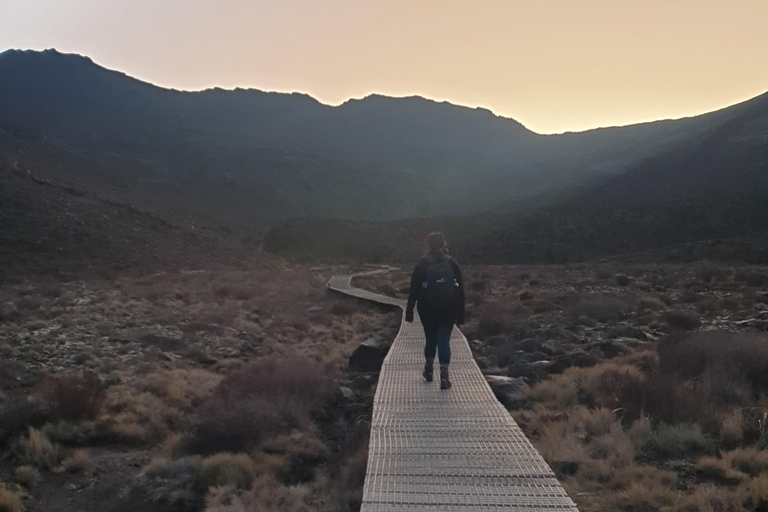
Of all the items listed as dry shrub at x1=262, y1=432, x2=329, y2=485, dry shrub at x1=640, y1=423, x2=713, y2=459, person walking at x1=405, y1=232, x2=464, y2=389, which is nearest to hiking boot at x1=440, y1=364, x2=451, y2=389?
person walking at x1=405, y1=232, x2=464, y2=389

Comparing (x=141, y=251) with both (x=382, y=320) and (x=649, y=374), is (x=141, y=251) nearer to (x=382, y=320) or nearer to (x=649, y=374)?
(x=382, y=320)

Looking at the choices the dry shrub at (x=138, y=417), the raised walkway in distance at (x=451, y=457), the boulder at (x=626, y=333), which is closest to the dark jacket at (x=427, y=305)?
the raised walkway in distance at (x=451, y=457)

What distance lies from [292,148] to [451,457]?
14781 centimetres

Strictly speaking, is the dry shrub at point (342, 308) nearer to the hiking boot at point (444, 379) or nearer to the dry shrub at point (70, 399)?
the dry shrub at point (70, 399)

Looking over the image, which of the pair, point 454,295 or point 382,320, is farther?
point 382,320

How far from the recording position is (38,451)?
7031 mm

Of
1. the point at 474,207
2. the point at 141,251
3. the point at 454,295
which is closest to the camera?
the point at 454,295

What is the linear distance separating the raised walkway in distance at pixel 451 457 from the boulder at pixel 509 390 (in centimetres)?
60

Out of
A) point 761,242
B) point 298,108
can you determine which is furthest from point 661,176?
point 298,108

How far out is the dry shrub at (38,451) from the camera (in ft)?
22.8

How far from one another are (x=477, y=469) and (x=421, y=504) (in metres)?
0.82

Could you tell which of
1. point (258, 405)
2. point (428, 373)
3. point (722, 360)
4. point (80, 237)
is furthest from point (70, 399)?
point (80, 237)

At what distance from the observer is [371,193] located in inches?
5236

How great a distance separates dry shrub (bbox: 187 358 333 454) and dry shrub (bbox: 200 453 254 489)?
0.63 metres
